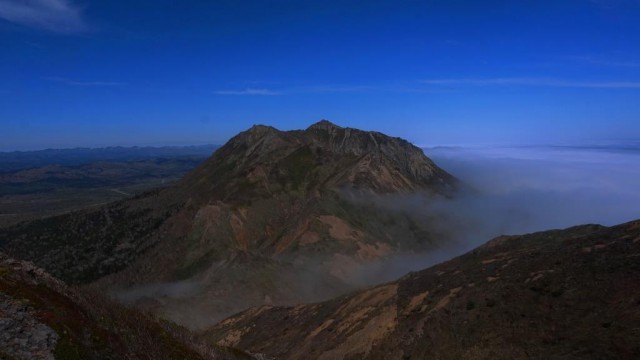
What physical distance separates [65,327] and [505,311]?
2990 centimetres

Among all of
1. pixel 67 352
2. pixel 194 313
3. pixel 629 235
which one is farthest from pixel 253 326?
pixel 67 352

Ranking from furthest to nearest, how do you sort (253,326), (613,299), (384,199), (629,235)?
(384,199)
(253,326)
(629,235)
(613,299)

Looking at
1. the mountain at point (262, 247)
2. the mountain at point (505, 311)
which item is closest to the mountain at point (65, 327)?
the mountain at point (505, 311)

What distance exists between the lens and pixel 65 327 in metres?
19.2

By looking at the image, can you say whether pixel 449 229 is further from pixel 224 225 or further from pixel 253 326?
pixel 253 326

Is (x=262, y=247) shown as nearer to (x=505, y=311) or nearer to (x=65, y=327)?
(x=505, y=311)

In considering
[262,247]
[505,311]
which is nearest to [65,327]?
[505,311]

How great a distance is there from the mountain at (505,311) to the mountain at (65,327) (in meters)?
19.1

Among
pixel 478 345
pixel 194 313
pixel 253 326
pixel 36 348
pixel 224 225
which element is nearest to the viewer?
pixel 36 348

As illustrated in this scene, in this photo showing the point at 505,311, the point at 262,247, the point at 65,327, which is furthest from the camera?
the point at 262,247

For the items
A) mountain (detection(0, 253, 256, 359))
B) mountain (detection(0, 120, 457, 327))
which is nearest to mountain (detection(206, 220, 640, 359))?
mountain (detection(0, 253, 256, 359))

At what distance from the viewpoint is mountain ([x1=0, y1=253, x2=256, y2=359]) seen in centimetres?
1766

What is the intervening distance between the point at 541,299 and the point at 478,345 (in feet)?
20.5

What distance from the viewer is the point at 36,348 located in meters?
17.3
